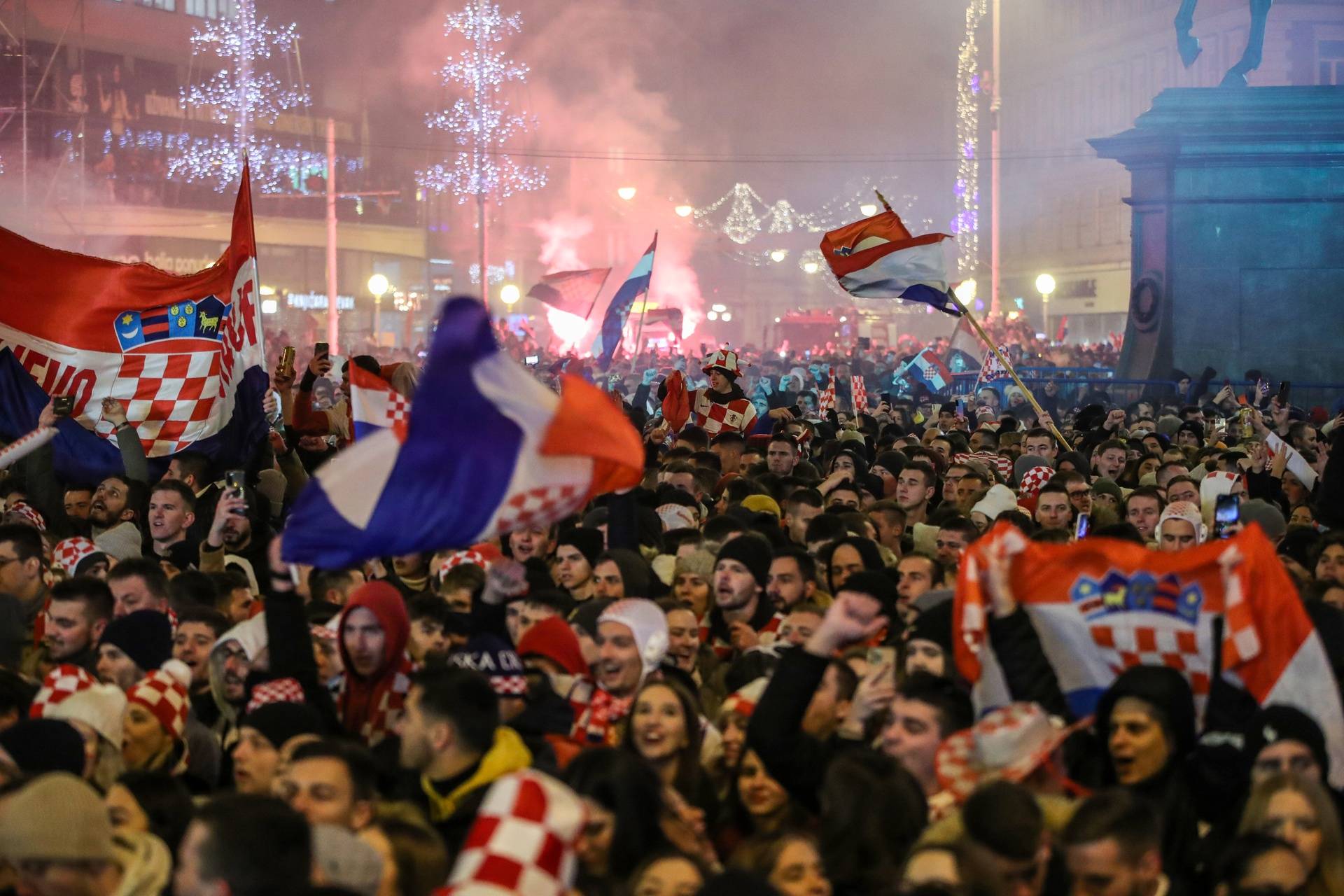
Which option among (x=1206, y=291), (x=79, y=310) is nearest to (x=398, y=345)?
(x=1206, y=291)

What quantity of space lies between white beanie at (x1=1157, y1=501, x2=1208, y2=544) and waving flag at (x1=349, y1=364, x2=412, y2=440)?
4345 mm

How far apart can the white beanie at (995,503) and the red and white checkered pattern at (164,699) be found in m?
5.30

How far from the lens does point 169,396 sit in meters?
12.4

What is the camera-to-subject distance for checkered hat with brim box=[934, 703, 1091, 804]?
4.99m

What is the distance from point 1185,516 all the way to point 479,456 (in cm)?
463

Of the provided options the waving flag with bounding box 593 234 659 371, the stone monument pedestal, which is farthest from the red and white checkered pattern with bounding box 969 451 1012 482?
the stone monument pedestal

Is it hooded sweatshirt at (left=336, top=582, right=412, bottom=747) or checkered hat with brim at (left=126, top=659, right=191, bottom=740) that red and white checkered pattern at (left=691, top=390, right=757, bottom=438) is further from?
checkered hat with brim at (left=126, top=659, right=191, bottom=740)

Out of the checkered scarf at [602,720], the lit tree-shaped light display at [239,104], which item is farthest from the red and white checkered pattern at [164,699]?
the lit tree-shaped light display at [239,104]

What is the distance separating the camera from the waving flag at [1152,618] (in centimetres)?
571

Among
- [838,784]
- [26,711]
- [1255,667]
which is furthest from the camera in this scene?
[26,711]

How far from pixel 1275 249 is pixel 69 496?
59.0ft

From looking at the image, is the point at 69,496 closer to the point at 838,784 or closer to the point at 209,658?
the point at 209,658

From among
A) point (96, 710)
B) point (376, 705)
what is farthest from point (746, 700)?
point (96, 710)

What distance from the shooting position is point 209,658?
22.3 ft
